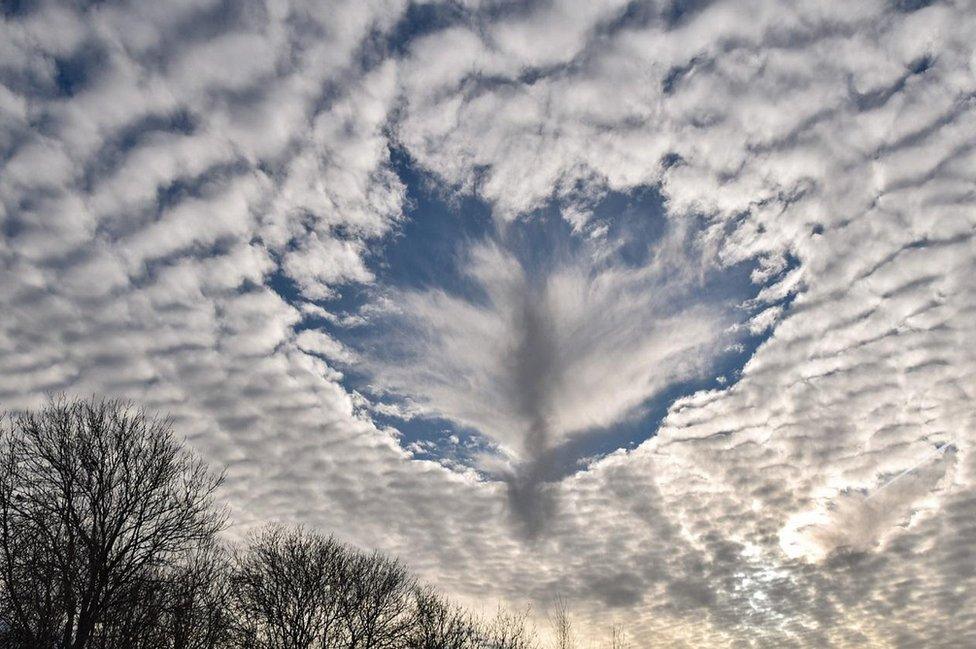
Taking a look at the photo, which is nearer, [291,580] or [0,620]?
[0,620]

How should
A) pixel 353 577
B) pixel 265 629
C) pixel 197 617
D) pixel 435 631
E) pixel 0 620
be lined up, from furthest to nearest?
1. pixel 435 631
2. pixel 353 577
3. pixel 265 629
4. pixel 197 617
5. pixel 0 620

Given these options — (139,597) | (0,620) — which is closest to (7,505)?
(0,620)

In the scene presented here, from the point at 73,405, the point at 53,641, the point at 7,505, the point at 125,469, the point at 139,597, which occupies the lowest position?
the point at 53,641

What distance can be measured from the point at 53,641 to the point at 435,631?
1269 inches

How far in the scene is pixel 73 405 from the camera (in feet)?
80.9

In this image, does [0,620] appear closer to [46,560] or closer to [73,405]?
[46,560]

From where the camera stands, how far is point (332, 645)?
40.4 meters

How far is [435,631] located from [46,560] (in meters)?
33.4

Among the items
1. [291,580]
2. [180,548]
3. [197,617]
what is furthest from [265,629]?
[180,548]

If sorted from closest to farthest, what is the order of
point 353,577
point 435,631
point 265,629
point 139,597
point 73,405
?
point 139,597 → point 73,405 → point 265,629 → point 353,577 → point 435,631

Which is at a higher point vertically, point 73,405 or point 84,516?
point 73,405

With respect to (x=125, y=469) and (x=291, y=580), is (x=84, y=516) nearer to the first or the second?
(x=125, y=469)

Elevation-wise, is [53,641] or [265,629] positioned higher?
[265,629]

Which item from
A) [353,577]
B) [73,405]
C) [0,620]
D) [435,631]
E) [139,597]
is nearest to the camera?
Result: [0,620]
